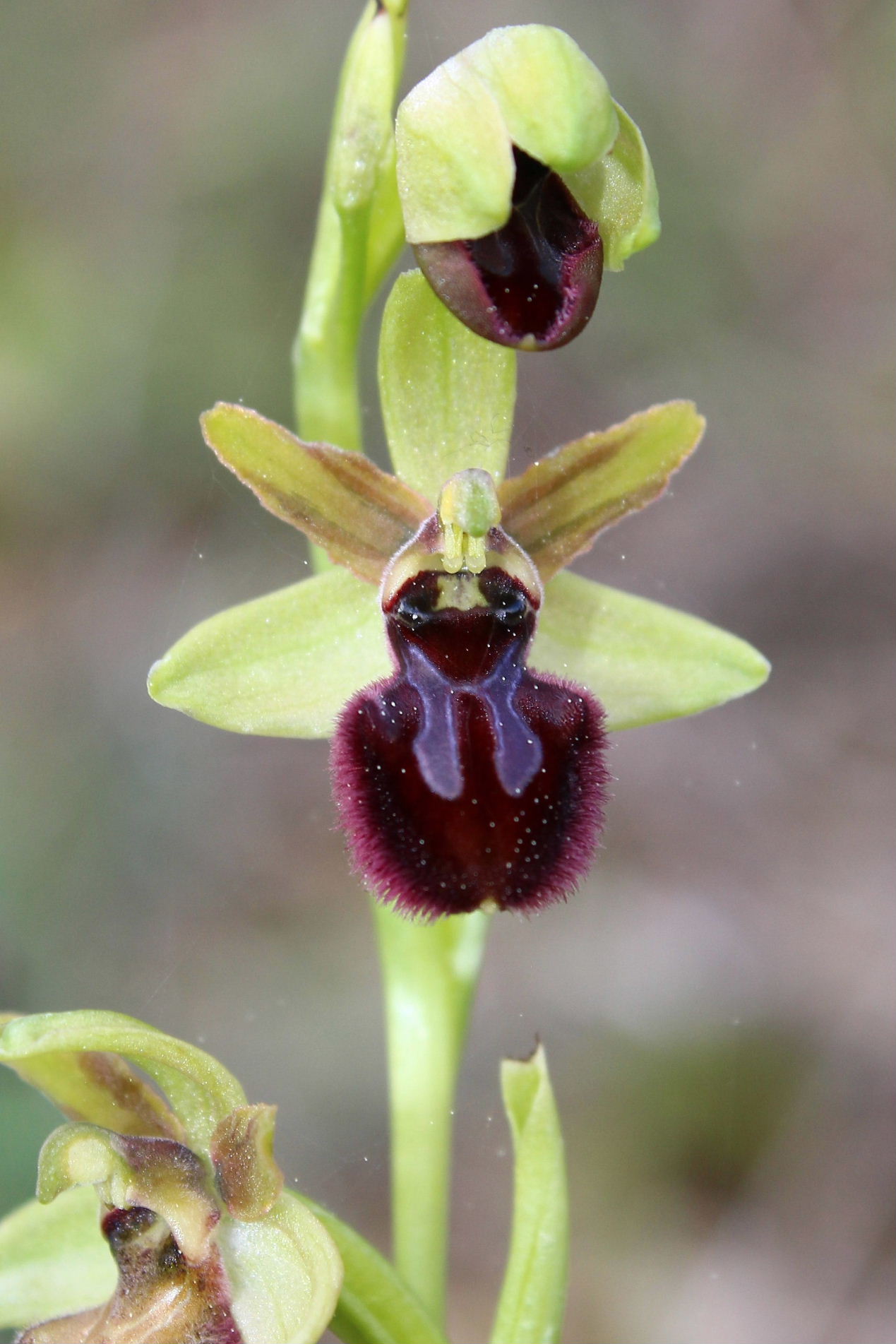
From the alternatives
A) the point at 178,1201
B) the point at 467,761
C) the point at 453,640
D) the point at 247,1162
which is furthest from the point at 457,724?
the point at 178,1201

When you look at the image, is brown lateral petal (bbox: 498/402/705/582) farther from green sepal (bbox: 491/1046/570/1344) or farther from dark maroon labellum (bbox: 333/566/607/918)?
green sepal (bbox: 491/1046/570/1344)

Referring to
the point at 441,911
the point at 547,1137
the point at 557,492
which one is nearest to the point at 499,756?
the point at 441,911

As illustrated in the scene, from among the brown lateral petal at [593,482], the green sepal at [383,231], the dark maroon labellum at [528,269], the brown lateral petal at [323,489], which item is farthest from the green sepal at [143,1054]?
the green sepal at [383,231]

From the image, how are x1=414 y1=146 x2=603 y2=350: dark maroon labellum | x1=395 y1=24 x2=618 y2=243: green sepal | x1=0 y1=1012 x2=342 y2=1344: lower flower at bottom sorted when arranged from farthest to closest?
x1=0 y1=1012 x2=342 y2=1344: lower flower at bottom → x1=414 y1=146 x2=603 y2=350: dark maroon labellum → x1=395 y1=24 x2=618 y2=243: green sepal

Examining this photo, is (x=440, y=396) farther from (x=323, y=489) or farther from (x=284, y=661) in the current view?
(x=284, y=661)

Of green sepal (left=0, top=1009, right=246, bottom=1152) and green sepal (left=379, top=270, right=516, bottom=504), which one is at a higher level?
green sepal (left=379, top=270, right=516, bottom=504)

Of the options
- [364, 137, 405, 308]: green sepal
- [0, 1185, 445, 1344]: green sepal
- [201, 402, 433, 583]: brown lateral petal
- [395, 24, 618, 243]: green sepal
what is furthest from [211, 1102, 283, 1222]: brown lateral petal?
[364, 137, 405, 308]: green sepal

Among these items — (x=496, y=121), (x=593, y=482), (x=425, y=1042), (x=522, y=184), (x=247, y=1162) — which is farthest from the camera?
(x=425, y=1042)

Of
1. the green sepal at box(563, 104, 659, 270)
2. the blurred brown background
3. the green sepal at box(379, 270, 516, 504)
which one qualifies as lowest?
the blurred brown background
